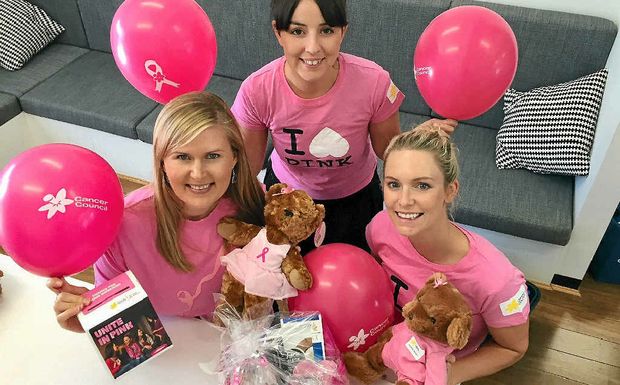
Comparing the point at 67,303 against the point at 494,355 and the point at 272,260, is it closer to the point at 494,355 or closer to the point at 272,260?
the point at 272,260

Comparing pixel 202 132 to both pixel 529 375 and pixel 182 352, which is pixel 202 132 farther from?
pixel 529 375

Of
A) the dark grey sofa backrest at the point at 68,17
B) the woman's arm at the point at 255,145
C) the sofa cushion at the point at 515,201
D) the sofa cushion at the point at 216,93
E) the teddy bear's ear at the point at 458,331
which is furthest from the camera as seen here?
the dark grey sofa backrest at the point at 68,17

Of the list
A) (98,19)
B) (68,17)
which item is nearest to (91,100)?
(98,19)

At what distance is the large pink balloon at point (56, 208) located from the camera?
113cm

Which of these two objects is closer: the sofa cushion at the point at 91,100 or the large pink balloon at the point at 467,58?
the large pink balloon at the point at 467,58

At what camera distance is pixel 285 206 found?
4.43ft

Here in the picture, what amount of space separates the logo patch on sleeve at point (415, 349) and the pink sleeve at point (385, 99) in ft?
2.33

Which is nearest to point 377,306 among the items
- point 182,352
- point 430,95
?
point 182,352

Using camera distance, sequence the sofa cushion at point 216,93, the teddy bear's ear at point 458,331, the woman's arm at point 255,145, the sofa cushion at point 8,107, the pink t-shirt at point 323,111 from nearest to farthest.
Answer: the teddy bear's ear at point 458,331 → the pink t-shirt at point 323,111 → the woman's arm at point 255,145 → the sofa cushion at point 216,93 → the sofa cushion at point 8,107

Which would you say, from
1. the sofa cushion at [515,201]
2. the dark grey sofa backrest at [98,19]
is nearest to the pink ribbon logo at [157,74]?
the sofa cushion at [515,201]

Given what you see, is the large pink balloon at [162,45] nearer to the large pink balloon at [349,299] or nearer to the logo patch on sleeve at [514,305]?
the large pink balloon at [349,299]

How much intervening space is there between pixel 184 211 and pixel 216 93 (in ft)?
5.74

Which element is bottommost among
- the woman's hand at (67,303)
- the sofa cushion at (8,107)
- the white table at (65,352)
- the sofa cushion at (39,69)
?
the sofa cushion at (8,107)

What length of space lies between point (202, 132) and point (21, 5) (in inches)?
109
